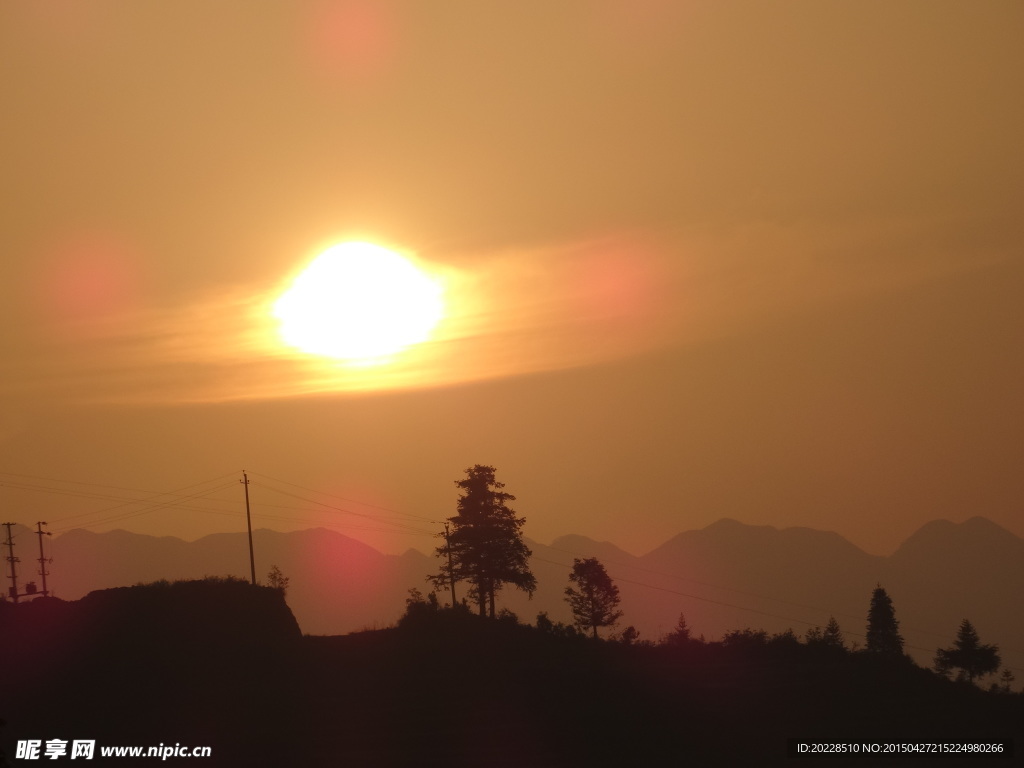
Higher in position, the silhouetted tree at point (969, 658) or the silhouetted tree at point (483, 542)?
the silhouetted tree at point (483, 542)

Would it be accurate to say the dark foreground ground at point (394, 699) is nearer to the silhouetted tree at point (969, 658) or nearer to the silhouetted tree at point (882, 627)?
the silhouetted tree at point (882, 627)

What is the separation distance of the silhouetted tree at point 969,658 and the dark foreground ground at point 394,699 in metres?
52.2

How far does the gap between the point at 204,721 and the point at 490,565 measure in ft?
123

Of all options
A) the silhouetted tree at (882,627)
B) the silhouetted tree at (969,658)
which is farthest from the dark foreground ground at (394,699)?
the silhouetted tree at (969,658)

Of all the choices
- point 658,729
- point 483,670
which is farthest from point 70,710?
point 658,729

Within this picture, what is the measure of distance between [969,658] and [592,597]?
44.0 meters

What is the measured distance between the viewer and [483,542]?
82.1 meters

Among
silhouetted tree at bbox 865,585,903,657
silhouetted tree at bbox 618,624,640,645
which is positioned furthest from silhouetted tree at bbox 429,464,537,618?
silhouetted tree at bbox 865,585,903,657

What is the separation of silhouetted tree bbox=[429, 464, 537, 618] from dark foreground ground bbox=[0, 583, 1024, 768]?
18.9 m

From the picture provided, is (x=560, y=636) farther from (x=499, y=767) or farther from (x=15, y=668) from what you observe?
(x=15, y=668)

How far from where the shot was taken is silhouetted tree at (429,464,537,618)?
82062mm

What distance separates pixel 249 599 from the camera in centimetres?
5666

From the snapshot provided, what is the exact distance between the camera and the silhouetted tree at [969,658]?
10912cm

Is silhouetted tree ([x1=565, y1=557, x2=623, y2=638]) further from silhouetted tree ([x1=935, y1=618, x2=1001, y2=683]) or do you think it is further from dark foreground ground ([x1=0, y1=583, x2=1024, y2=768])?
silhouetted tree ([x1=935, y1=618, x2=1001, y2=683])
